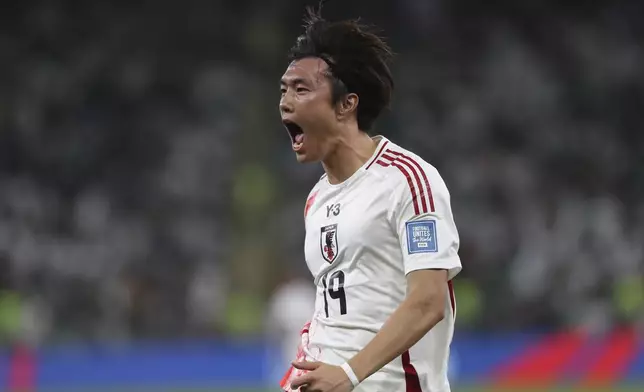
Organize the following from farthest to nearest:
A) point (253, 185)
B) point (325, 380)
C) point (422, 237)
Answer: point (253, 185) → point (422, 237) → point (325, 380)

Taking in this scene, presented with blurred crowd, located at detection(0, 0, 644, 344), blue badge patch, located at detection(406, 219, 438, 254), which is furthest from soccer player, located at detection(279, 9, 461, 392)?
blurred crowd, located at detection(0, 0, 644, 344)

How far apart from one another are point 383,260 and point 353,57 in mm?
666

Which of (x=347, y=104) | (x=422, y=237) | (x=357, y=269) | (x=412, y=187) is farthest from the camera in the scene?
(x=347, y=104)

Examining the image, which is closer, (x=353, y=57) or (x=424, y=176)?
(x=424, y=176)

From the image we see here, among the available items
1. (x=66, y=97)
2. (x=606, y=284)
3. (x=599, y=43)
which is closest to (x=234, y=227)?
(x=66, y=97)

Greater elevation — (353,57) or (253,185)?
(253,185)

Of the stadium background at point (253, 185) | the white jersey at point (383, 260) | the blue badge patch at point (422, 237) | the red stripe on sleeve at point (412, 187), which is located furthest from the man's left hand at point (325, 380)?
the stadium background at point (253, 185)

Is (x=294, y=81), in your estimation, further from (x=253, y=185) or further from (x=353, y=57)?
(x=253, y=185)

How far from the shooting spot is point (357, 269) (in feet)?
12.6

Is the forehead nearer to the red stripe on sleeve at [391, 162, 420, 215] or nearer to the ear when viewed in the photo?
the ear

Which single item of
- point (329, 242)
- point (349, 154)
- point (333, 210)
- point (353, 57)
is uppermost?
point (353, 57)

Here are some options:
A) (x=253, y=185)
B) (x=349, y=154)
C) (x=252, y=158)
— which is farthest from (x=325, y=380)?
(x=252, y=158)

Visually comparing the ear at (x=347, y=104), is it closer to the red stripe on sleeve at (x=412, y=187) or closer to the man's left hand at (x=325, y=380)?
the red stripe on sleeve at (x=412, y=187)

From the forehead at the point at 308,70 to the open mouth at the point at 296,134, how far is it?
0.14 m
